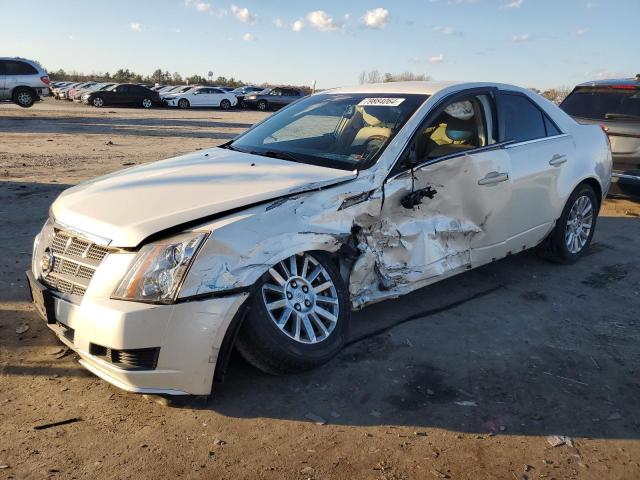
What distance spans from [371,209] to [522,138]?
190 centimetres

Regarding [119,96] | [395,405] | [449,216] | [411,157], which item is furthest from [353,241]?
[119,96]

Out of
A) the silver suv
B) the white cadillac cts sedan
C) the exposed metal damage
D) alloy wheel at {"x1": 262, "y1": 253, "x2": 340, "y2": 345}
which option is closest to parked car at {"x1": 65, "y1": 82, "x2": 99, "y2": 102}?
the silver suv

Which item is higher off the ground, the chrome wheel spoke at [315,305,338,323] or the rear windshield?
the rear windshield

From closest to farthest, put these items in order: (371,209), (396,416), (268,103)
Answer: (396,416), (371,209), (268,103)

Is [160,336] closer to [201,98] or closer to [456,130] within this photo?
[456,130]

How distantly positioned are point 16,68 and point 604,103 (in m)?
22.8

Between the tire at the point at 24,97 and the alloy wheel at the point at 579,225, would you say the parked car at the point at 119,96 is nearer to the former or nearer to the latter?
the tire at the point at 24,97

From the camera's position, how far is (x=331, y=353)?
324cm

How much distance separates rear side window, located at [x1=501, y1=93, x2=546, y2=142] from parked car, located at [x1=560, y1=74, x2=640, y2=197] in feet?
9.71

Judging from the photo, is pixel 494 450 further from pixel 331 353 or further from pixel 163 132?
pixel 163 132

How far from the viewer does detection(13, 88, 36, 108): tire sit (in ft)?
75.8

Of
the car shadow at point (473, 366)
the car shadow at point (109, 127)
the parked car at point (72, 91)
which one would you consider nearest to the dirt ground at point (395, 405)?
the car shadow at point (473, 366)

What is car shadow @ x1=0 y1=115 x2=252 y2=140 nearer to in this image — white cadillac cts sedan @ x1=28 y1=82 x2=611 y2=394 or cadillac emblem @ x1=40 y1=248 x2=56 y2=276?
white cadillac cts sedan @ x1=28 y1=82 x2=611 y2=394

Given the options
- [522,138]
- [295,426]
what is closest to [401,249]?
[295,426]
